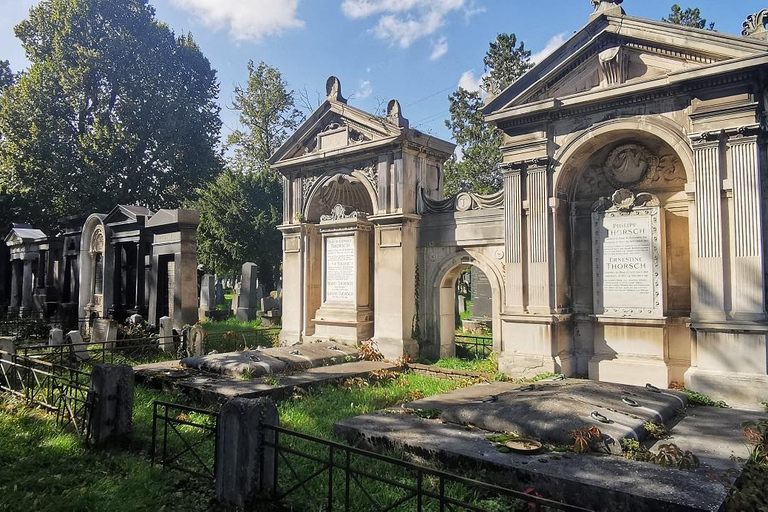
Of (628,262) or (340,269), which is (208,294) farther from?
(628,262)

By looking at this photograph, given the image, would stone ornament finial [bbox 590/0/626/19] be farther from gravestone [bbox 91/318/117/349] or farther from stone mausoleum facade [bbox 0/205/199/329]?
gravestone [bbox 91/318/117/349]

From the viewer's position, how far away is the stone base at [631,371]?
839 cm

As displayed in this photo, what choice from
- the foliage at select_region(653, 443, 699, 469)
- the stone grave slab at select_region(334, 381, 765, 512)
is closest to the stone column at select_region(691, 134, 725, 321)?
the stone grave slab at select_region(334, 381, 765, 512)

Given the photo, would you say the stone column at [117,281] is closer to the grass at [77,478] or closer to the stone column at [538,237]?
the grass at [77,478]

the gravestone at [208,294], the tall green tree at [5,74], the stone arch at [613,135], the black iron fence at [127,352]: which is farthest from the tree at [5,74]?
the stone arch at [613,135]

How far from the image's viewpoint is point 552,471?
4.36 meters

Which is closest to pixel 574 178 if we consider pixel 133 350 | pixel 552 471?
pixel 552 471

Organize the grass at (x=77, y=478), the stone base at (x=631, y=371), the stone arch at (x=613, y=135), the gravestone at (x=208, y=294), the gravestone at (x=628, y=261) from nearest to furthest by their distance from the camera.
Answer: the grass at (x=77, y=478) → the stone arch at (x=613, y=135) → the stone base at (x=631, y=371) → the gravestone at (x=628, y=261) → the gravestone at (x=208, y=294)

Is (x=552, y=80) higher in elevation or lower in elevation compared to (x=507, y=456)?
higher

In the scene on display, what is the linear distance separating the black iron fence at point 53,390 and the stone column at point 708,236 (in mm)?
8472

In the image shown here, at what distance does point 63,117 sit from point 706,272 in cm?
2525

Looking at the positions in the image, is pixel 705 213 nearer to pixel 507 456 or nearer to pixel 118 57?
pixel 507 456

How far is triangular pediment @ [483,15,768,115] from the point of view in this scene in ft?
25.4

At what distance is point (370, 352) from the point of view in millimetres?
11391
